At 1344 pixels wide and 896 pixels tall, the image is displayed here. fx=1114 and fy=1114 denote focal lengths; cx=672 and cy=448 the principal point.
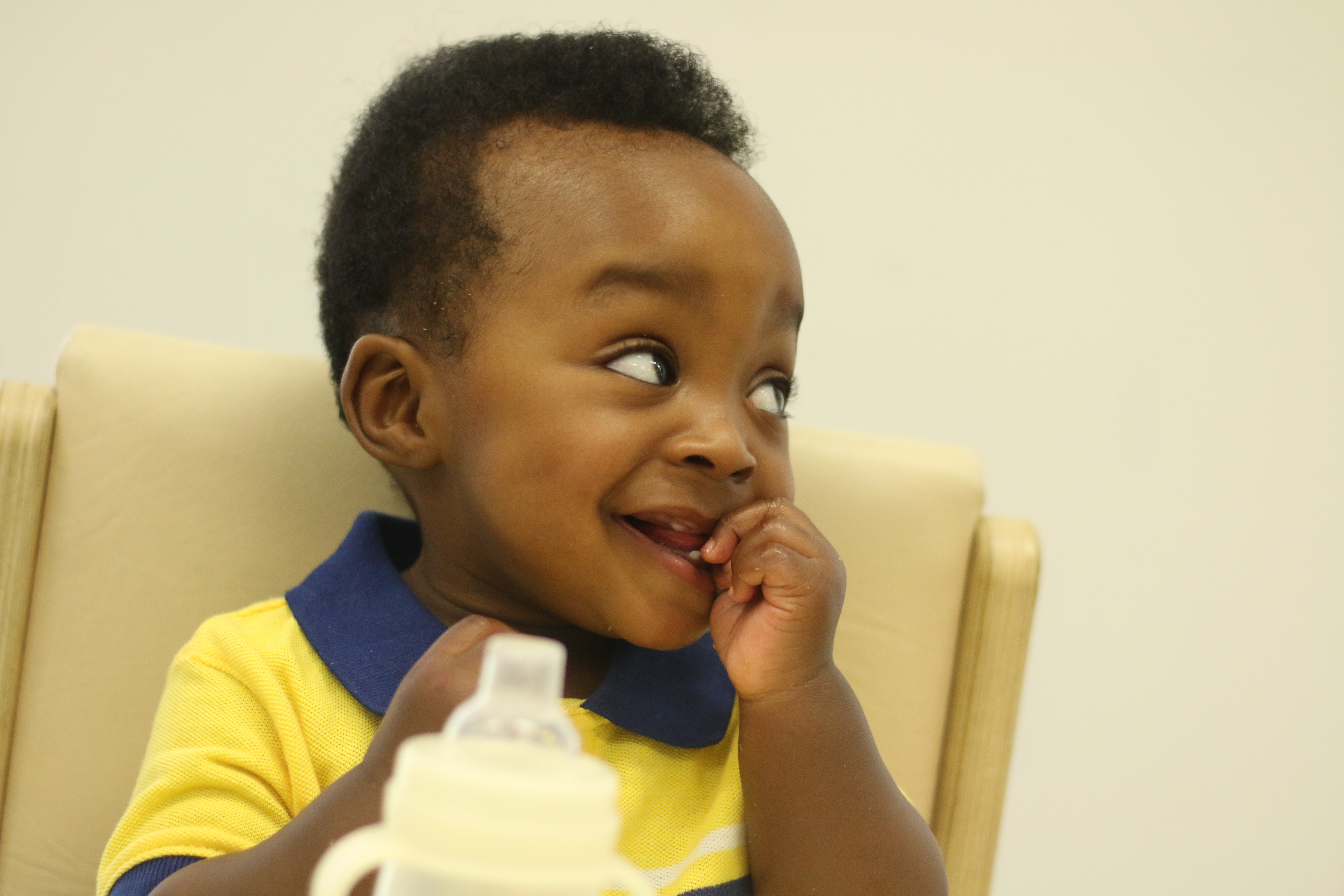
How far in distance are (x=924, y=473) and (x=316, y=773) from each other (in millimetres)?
504

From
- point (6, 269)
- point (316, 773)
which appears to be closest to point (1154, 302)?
point (316, 773)

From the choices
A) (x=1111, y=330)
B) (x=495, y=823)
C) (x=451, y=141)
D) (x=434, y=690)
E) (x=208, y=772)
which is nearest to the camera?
(x=495, y=823)

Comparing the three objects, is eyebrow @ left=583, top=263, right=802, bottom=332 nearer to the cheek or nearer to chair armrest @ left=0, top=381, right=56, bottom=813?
the cheek

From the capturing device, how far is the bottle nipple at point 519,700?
29cm

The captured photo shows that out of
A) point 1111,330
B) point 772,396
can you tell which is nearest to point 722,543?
point 772,396

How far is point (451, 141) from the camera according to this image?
2.30 feet

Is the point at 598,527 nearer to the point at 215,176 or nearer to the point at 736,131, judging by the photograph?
the point at 736,131

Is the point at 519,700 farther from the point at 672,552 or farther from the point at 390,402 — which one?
the point at 390,402

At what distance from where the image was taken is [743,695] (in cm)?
65

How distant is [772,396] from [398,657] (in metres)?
0.28

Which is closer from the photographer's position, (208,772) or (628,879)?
(628,879)

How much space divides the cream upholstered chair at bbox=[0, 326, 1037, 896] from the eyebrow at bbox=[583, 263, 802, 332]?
11.4 inches

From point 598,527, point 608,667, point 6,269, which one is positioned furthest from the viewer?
point 6,269

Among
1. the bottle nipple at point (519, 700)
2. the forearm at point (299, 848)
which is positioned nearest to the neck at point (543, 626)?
the forearm at point (299, 848)
